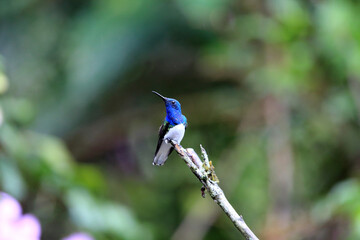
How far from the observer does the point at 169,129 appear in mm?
873

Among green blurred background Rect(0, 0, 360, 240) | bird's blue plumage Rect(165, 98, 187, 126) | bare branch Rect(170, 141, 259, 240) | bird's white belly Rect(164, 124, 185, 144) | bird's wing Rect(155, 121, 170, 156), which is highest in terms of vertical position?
green blurred background Rect(0, 0, 360, 240)

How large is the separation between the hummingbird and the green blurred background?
1.33m

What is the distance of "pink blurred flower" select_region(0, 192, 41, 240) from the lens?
3.42 ft

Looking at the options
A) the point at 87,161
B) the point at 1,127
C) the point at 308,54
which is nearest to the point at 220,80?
the point at 308,54

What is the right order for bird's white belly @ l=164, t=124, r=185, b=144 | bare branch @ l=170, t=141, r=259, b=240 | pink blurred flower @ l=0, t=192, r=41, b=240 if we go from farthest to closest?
pink blurred flower @ l=0, t=192, r=41, b=240, bird's white belly @ l=164, t=124, r=185, b=144, bare branch @ l=170, t=141, r=259, b=240

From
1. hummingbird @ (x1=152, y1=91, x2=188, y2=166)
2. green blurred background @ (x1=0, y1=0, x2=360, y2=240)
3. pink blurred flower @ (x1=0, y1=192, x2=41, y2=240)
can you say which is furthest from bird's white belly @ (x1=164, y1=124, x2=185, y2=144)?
green blurred background @ (x1=0, y1=0, x2=360, y2=240)

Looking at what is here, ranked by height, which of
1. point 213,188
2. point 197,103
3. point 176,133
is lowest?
point 213,188

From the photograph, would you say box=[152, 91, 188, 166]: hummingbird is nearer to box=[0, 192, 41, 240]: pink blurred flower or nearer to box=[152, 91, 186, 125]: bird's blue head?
box=[152, 91, 186, 125]: bird's blue head

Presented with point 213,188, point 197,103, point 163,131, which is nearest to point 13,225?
point 163,131

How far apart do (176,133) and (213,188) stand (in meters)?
0.20

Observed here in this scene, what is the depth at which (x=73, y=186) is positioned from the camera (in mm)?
2016

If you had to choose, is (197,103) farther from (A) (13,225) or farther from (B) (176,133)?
(B) (176,133)

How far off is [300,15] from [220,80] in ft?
3.31

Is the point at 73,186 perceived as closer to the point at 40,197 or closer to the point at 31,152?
the point at 31,152
